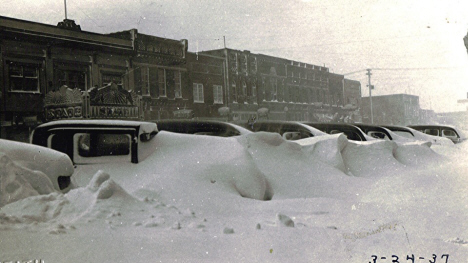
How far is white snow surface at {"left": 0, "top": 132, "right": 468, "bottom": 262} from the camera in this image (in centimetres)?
303

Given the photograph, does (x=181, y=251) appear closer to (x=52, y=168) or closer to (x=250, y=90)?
(x=52, y=168)

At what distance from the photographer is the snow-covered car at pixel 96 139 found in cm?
536

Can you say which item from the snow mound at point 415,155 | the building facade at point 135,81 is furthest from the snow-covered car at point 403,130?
the building facade at point 135,81

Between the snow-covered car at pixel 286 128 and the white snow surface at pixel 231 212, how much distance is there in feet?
11.6

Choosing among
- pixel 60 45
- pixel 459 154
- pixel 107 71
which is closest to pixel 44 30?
pixel 60 45

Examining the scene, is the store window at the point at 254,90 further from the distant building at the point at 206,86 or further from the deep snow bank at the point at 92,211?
the deep snow bank at the point at 92,211

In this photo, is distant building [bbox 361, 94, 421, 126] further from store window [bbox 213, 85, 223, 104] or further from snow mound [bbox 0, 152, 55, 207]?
snow mound [bbox 0, 152, 55, 207]

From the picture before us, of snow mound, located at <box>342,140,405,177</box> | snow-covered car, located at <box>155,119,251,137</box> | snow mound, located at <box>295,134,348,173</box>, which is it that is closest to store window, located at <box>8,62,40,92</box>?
snow-covered car, located at <box>155,119,251,137</box>

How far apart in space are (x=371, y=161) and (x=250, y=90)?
2220 cm

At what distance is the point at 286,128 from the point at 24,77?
1148 centimetres

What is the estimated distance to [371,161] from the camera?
8.16 metres

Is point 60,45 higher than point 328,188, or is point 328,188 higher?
point 60,45

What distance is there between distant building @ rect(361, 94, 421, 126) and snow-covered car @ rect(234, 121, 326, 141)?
156 feet

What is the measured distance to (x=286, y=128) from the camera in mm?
10922
